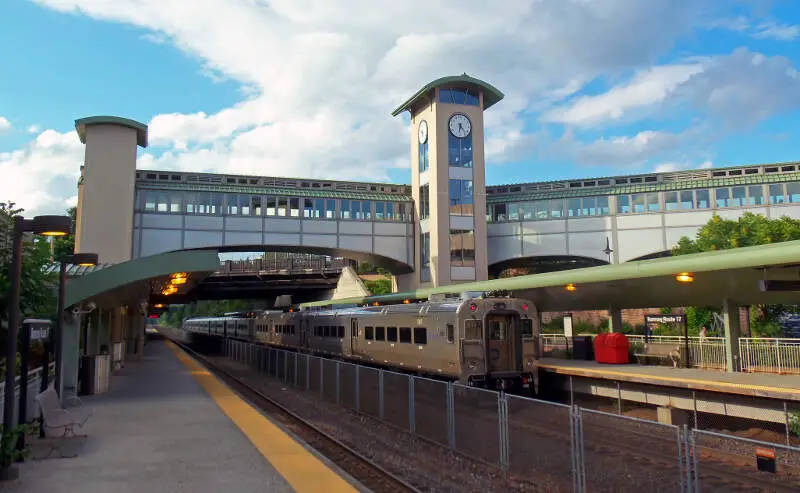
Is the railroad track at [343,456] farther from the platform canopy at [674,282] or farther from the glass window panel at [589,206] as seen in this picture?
the glass window panel at [589,206]

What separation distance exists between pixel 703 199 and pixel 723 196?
1303 millimetres

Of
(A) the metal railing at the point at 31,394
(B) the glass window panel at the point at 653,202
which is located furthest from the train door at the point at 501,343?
(B) the glass window panel at the point at 653,202

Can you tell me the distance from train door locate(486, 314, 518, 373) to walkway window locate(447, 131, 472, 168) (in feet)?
90.0

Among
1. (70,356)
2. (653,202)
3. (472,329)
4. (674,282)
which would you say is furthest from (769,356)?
(653,202)

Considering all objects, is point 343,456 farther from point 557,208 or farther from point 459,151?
point 557,208

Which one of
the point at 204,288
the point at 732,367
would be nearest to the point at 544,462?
the point at 732,367

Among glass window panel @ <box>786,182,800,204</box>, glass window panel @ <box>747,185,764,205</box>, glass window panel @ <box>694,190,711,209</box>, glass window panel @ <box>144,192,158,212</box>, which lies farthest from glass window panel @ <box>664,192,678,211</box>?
glass window panel @ <box>144,192,158,212</box>

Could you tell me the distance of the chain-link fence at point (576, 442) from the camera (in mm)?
6055

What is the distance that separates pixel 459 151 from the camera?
44.1m

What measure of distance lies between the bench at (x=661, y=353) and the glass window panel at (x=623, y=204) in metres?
24.6

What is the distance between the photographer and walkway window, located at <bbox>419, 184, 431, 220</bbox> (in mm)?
44938

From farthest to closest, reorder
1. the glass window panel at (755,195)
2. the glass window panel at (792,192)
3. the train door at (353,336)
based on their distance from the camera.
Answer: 1. the glass window panel at (755,195)
2. the glass window panel at (792,192)
3. the train door at (353,336)

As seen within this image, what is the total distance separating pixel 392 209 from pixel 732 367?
102 feet

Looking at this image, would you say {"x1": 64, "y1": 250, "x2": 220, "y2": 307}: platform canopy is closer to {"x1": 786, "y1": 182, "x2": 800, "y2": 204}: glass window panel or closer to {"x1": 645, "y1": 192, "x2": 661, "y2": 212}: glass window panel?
{"x1": 645, "y1": 192, "x2": 661, "y2": 212}: glass window panel
